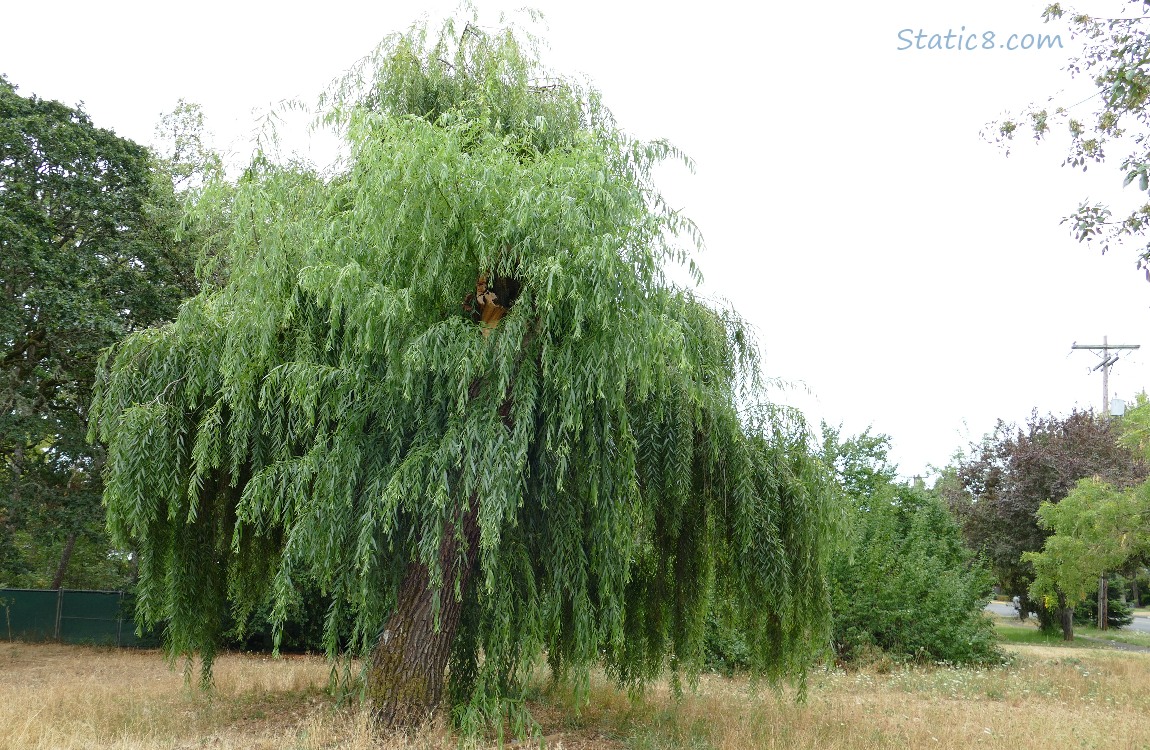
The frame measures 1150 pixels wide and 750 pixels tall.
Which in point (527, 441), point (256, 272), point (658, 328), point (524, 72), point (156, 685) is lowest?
point (156, 685)

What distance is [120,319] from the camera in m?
13.8

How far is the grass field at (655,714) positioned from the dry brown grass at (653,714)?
0.02 m

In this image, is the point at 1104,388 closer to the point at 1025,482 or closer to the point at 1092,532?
the point at 1025,482

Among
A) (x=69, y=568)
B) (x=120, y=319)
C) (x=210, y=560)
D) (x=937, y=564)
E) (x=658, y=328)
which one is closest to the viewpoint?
(x=658, y=328)

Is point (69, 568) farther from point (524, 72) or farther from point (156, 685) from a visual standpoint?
point (524, 72)

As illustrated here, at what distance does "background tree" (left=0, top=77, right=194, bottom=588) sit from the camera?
13.3 m

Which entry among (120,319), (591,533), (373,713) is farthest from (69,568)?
(591,533)

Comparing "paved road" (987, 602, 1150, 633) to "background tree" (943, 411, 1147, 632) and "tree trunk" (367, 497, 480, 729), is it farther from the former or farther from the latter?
"tree trunk" (367, 497, 480, 729)

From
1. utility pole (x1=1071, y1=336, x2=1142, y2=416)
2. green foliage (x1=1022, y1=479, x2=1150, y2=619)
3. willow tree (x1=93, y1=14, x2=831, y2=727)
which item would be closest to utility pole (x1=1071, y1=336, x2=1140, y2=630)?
utility pole (x1=1071, y1=336, x2=1142, y2=416)

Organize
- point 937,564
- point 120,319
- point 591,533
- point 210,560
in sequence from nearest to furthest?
point 591,533 < point 210,560 < point 120,319 < point 937,564

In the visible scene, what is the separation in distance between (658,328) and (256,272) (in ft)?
11.6

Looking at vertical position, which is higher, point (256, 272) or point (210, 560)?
point (256, 272)

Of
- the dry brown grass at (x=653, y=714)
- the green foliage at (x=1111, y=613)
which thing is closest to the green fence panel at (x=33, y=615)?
the dry brown grass at (x=653, y=714)

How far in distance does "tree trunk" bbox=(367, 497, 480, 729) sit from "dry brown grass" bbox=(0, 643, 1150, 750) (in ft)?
0.94
